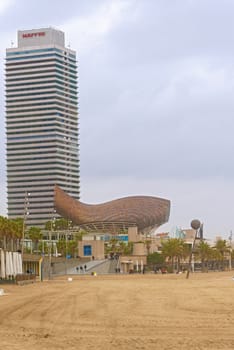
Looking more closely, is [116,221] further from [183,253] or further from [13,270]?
[13,270]

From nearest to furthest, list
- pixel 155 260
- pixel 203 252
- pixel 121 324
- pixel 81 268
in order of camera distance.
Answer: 1. pixel 121 324
2. pixel 81 268
3. pixel 155 260
4. pixel 203 252

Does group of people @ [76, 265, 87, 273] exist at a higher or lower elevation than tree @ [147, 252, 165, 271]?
lower

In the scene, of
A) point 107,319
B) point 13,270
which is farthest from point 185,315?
point 13,270

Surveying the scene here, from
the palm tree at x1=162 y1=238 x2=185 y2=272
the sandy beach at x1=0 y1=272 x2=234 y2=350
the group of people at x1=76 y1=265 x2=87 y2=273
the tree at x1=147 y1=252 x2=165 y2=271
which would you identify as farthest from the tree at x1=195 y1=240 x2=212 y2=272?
the sandy beach at x1=0 y1=272 x2=234 y2=350

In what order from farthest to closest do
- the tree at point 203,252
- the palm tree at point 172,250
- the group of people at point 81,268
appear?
the tree at point 203,252
the palm tree at point 172,250
the group of people at point 81,268

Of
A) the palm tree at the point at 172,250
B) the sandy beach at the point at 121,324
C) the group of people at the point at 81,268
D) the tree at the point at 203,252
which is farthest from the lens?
the tree at the point at 203,252

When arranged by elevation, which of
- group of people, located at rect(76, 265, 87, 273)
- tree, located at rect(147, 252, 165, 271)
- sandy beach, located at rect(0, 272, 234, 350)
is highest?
tree, located at rect(147, 252, 165, 271)

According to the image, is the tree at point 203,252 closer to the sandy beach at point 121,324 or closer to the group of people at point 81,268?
the group of people at point 81,268

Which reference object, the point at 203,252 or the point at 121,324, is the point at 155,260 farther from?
the point at 121,324

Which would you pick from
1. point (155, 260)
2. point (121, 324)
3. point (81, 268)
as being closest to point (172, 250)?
point (155, 260)

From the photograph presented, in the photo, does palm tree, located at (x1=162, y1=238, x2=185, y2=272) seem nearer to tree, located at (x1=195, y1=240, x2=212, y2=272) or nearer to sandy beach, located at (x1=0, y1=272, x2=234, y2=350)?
tree, located at (x1=195, y1=240, x2=212, y2=272)

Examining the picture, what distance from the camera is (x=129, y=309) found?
887 inches

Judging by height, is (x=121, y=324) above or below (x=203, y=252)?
below

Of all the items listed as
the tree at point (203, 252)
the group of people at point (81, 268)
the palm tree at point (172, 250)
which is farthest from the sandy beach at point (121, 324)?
the tree at point (203, 252)
